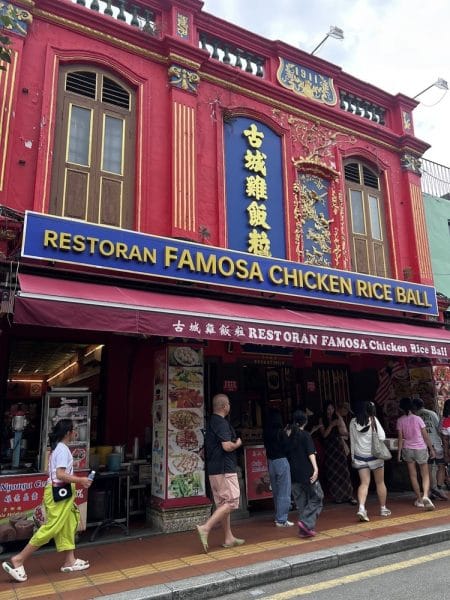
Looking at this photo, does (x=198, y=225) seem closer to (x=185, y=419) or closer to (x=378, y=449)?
(x=185, y=419)

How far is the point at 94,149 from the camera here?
7.59 metres

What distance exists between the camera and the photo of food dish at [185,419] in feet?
22.0

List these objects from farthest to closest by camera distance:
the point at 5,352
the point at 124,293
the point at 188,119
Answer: the point at 188,119 < the point at 5,352 < the point at 124,293

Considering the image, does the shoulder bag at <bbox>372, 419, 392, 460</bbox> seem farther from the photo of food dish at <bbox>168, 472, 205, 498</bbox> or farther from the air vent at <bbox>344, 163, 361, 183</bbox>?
the air vent at <bbox>344, 163, 361, 183</bbox>

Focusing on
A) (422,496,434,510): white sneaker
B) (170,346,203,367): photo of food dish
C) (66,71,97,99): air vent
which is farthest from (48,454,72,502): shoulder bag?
(66,71,97,99): air vent

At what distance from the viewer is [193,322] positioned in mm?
5828

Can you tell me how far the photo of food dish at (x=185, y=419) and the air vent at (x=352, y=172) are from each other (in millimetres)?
6474

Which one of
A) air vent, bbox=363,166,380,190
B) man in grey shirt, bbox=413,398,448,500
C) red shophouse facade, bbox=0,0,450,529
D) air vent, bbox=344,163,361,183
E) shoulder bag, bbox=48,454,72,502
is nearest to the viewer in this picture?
shoulder bag, bbox=48,454,72,502

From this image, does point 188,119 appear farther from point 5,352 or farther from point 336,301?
point 5,352

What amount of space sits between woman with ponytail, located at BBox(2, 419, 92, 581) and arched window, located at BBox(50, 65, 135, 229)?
368cm

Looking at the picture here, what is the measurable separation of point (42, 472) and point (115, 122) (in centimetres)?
555

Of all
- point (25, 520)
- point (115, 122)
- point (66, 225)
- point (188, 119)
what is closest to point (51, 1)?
point (115, 122)

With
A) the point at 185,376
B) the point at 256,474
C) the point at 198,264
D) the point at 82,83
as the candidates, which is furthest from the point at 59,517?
the point at 82,83

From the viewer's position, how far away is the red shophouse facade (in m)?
6.49
